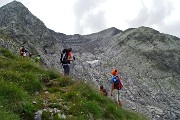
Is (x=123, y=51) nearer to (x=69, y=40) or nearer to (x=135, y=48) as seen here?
(x=135, y=48)

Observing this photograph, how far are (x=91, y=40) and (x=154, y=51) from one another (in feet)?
147

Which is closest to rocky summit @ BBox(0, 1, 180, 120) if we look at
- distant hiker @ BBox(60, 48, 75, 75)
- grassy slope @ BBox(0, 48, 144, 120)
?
distant hiker @ BBox(60, 48, 75, 75)

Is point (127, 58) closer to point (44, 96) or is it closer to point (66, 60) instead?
point (66, 60)

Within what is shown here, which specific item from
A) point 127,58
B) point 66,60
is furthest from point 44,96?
point 127,58

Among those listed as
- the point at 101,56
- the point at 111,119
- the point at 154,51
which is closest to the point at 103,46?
the point at 101,56

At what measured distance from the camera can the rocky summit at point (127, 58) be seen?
8300 centimetres

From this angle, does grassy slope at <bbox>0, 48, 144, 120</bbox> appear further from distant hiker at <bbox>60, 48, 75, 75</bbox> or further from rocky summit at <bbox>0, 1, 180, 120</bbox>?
rocky summit at <bbox>0, 1, 180, 120</bbox>

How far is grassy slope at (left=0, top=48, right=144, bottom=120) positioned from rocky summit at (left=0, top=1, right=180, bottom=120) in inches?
2090

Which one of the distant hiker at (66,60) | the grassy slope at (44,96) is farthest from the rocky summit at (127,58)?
the grassy slope at (44,96)

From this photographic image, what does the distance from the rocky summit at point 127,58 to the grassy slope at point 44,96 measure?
2090 inches

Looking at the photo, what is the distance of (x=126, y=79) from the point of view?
3762 inches

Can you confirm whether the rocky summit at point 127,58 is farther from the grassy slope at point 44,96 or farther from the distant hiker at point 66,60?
the grassy slope at point 44,96

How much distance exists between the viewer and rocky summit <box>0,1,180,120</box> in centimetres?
8300

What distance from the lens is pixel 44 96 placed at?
576 inches
